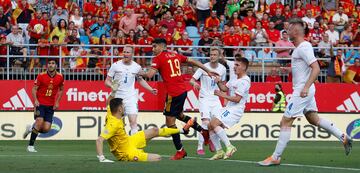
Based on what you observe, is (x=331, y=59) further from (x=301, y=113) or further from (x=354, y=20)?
(x=301, y=113)

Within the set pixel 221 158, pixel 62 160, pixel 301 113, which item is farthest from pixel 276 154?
pixel 62 160

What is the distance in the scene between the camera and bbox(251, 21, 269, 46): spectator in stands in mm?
36125

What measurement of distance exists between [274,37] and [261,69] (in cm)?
153

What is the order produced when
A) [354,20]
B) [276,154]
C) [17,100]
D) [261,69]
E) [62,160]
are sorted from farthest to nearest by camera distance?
[354,20] → [261,69] → [17,100] → [62,160] → [276,154]

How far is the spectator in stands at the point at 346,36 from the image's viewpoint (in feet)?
122

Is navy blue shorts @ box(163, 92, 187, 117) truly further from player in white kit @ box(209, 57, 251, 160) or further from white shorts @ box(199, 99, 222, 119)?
white shorts @ box(199, 99, 222, 119)

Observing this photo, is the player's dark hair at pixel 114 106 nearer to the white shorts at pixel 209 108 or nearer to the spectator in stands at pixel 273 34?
the white shorts at pixel 209 108

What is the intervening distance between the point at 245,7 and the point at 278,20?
52.3 inches

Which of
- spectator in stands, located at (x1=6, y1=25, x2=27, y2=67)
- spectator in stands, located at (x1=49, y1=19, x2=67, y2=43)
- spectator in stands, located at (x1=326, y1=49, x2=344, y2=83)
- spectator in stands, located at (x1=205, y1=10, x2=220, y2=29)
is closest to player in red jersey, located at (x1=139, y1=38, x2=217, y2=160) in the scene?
spectator in stands, located at (x1=6, y1=25, x2=27, y2=67)

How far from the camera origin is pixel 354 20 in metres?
38.4

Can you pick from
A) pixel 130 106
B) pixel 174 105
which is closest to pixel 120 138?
pixel 174 105

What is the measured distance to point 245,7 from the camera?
1483 inches

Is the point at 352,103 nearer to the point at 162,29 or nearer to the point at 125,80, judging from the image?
the point at 162,29

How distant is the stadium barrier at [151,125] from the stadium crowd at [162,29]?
12.3 ft
